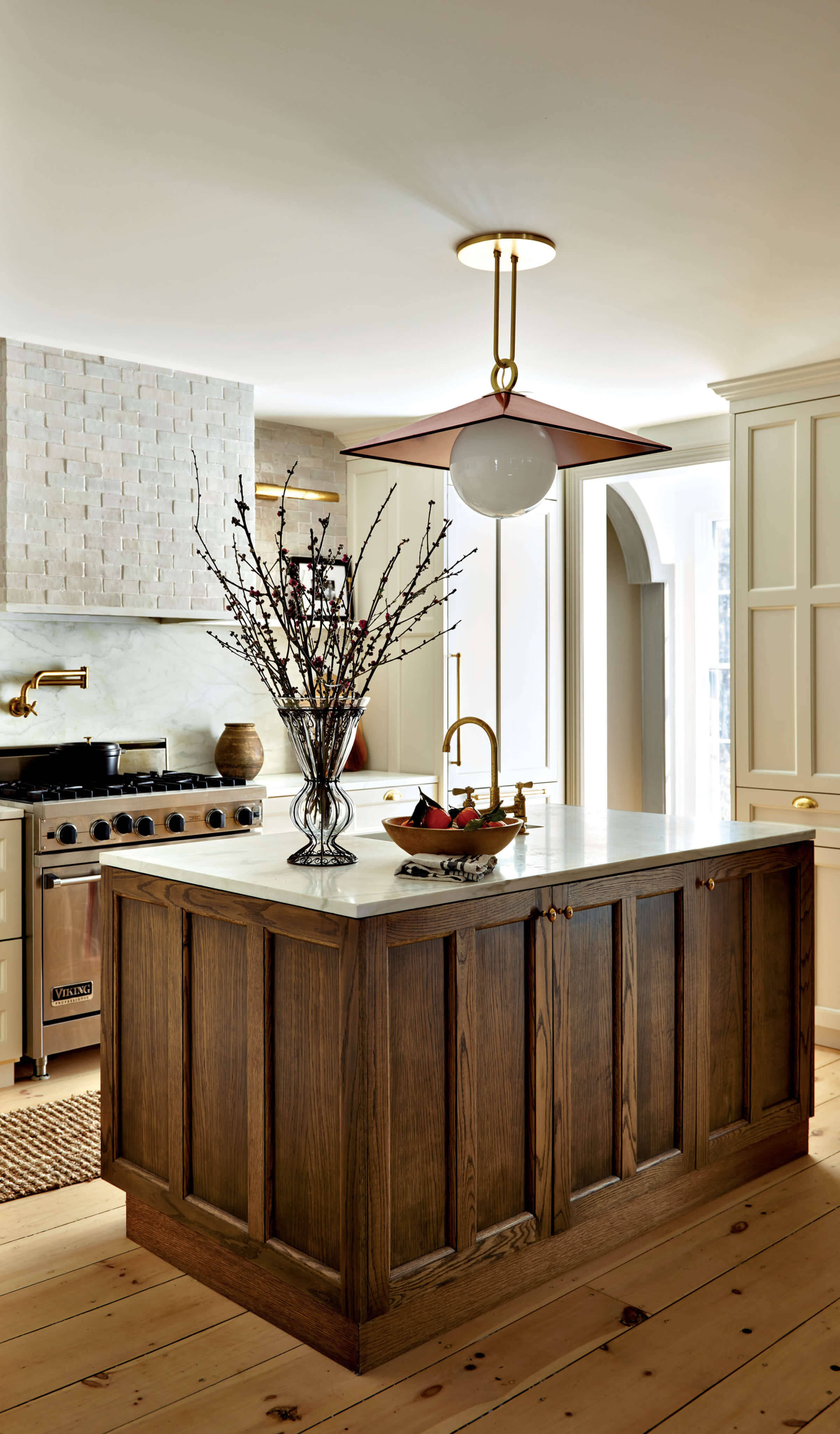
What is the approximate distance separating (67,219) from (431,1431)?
2.90 meters

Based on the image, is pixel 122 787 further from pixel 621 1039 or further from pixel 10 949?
pixel 621 1039

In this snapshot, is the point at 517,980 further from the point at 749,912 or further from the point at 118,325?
the point at 118,325

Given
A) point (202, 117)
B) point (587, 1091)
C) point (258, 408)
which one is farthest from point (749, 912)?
point (258, 408)

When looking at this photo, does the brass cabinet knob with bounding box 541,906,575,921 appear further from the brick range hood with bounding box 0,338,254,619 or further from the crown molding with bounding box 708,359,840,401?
the crown molding with bounding box 708,359,840,401

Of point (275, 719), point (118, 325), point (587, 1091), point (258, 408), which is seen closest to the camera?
point (587, 1091)

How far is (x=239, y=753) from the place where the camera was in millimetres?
4895

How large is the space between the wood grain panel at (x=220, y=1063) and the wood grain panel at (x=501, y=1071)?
1.62ft

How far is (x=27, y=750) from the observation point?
446 cm

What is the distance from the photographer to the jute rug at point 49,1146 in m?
3.10

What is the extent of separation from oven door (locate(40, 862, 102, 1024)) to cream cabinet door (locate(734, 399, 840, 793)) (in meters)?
2.63

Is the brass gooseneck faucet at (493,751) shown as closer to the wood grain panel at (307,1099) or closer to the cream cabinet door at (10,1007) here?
the wood grain panel at (307,1099)

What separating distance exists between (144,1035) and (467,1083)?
825 mm

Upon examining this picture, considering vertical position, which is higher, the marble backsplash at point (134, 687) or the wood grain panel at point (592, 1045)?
the marble backsplash at point (134, 687)

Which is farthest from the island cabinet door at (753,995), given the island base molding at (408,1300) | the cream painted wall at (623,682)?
the cream painted wall at (623,682)
